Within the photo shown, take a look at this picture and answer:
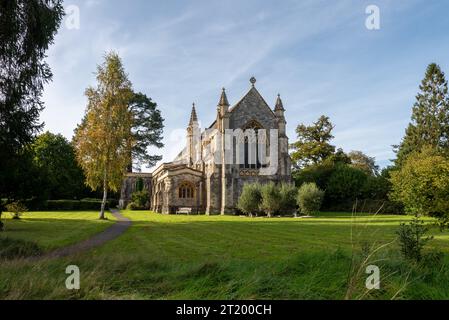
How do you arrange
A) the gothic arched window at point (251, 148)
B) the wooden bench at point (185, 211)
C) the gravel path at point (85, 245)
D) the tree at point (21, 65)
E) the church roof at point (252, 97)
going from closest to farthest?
the gravel path at point (85, 245) < the tree at point (21, 65) < the gothic arched window at point (251, 148) < the wooden bench at point (185, 211) < the church roof at point (252, 97)

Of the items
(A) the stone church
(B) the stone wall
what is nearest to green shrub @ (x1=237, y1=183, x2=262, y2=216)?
(A) the stone church

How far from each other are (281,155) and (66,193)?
3141cm

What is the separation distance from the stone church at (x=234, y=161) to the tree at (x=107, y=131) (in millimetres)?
11865

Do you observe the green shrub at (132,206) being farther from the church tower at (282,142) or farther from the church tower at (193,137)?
the church tower at (282,142)

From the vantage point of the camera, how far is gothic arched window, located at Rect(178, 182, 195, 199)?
44469mm

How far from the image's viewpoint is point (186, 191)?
4466 centimetres

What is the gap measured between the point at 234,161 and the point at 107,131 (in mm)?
14589

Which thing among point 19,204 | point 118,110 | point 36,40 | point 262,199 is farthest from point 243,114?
point 36,40

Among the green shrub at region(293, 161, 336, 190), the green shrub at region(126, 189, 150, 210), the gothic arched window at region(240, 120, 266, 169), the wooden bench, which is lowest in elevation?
the wooden bench

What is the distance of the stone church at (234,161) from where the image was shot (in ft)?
136

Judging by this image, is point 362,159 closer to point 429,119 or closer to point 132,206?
point 429,119

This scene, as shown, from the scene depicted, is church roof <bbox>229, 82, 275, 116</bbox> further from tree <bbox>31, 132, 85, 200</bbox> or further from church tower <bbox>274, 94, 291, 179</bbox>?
tree <bbox>31, 132, 85, 200</bbox>

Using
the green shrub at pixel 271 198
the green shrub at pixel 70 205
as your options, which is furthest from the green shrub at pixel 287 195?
the green shrub at pixel 70 205

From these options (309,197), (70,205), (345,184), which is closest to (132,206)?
(70,205)
